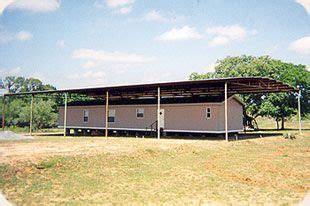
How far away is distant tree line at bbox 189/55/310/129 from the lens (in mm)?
35719

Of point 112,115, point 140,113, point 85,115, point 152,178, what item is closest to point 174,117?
point 140,113

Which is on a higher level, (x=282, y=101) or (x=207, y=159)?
(x=282, y=101)

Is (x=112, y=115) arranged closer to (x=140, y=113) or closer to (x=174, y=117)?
(x=140, y=113)

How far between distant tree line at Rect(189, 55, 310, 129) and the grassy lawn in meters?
23.9

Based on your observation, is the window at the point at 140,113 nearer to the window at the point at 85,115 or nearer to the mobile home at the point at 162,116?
the mobile home at the point at 162,116

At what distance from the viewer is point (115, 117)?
27.0m

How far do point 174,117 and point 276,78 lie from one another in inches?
788

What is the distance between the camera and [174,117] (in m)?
23.8

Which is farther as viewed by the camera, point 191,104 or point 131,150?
point 191,104

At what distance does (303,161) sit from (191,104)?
11974 millimetres

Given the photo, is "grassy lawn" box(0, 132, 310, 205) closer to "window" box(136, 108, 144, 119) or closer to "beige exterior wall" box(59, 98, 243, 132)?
"beige exterior wall" box(59, 98, 243, 132)

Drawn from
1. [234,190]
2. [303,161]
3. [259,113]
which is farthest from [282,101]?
[234,190]

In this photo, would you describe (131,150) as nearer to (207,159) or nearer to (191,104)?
(207,159)

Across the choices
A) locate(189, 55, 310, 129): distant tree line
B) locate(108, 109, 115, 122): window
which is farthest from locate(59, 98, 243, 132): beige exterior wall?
locate(189, 55, 310, 129): distant tree line
